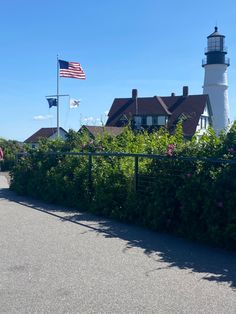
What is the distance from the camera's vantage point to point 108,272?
18.1 feet

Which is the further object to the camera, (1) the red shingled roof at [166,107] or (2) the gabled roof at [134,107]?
(2) the gabled roof at [134,107]

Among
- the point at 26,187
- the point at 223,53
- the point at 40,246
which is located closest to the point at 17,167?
the point at 26,187

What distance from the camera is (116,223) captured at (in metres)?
8.62

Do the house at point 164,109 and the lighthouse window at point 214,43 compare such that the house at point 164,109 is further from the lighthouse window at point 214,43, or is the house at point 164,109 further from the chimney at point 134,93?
the lighthouse window at point 214,43

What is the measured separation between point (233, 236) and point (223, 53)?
51664 millimetres

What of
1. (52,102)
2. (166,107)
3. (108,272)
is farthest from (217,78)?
(108,272)

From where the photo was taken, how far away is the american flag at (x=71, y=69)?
2760 cm

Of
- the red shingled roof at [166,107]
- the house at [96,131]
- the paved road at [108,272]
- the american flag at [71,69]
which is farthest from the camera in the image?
the red shingled roof at [166,107]

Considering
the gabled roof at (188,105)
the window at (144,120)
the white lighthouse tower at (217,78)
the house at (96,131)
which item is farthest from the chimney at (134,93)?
the house at (96,131)

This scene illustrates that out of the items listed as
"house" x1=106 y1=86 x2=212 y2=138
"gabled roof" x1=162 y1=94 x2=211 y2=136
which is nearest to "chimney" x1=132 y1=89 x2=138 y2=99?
"house" x1=106 y1=86 x2=212 y2=138

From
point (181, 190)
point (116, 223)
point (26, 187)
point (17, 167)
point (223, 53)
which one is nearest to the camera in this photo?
point (181, 190)

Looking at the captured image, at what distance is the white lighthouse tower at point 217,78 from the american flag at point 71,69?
98.6 ft

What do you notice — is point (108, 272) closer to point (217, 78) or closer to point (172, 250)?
point (172, 250)

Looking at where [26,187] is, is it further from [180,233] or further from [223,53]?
[223,53]
